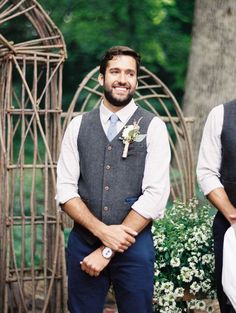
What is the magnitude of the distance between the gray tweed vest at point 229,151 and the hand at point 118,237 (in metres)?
0.61

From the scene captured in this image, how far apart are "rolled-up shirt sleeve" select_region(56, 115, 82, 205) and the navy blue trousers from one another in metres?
0.19

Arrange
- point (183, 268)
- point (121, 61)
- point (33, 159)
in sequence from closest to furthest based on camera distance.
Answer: point (121, 61), point (183, 268), point (33, 159)

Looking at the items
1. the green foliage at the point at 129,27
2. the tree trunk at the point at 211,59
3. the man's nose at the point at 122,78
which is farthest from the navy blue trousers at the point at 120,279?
the green foliage at the point at 129,27

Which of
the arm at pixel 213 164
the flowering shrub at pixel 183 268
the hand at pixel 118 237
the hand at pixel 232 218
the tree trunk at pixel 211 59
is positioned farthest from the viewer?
the tree trunk at pixel 211 59

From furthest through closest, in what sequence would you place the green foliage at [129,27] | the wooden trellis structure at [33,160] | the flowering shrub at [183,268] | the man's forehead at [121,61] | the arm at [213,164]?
the green foliage at [129,27]
the wooden trellis structure at [33,160]
the flowering shrub at [183,268]
the arm at [213,164]
the man's forehead at [121,61]

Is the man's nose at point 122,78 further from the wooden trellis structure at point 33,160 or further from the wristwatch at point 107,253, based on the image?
the wooden trellis structure at point 33,160

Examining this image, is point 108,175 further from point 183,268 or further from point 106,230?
point 183,268

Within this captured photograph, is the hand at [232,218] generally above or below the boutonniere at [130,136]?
below

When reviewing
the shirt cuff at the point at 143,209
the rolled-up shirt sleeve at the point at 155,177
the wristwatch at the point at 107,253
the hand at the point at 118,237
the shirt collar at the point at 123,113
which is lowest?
the wristwatch at the point at 107,253

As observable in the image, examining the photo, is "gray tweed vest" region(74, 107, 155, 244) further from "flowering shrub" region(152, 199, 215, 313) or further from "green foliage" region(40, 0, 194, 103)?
"green foliage" region(40, 0, 194, 103)

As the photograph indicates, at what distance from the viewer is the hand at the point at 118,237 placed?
355 cm

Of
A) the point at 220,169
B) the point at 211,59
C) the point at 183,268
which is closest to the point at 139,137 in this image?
the point at 220,169

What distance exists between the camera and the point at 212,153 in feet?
13.0

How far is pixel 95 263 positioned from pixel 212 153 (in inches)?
33.4
